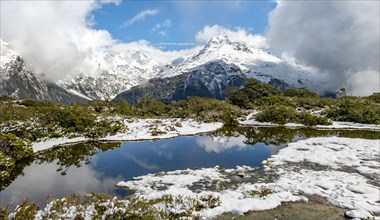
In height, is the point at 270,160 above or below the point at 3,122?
below

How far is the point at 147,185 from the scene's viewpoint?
1905 cm

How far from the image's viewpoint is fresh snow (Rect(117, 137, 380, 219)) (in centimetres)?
1525

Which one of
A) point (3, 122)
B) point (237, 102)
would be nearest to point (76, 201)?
point (3, 122)

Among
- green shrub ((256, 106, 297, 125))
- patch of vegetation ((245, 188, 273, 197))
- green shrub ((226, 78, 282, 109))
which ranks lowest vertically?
patch of vegetation ((245, 188, 273, 197))

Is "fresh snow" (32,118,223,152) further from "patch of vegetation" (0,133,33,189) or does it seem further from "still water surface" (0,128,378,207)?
"patch of vegetation" (0,133,33,189)

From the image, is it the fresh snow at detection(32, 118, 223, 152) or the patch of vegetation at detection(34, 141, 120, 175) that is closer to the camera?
the patch of vegetation at detection(34, 141, 120, 175)

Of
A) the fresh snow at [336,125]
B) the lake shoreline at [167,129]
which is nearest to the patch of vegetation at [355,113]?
the fresh snow at [336,125]

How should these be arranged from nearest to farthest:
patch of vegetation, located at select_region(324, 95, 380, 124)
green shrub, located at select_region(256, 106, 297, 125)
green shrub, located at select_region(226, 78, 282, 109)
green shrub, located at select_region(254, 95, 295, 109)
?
1. patch of vegetation, located at select_region(324, 95, 380, 124)
2. green shrub, located at select_region(256, 106, 297, 125)
3. green shrub, located at select_region(254, 95, 295, 109)
4. green shrub, located at select_region(226, 78, 282, 109)

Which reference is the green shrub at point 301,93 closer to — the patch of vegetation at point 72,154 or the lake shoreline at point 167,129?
the lake shoreline at point 167,129

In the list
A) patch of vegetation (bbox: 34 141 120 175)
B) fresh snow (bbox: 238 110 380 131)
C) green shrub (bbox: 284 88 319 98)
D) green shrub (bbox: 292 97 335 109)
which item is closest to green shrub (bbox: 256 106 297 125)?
fresh snow (bbox: 238 110 380 131)

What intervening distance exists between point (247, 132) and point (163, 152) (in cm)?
1662

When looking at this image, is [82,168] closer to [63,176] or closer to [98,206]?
[63,176]

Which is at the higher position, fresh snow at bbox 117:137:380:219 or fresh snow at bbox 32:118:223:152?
fresh snow at bbox 32:118:223:152

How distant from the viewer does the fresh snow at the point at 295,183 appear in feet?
50.0
